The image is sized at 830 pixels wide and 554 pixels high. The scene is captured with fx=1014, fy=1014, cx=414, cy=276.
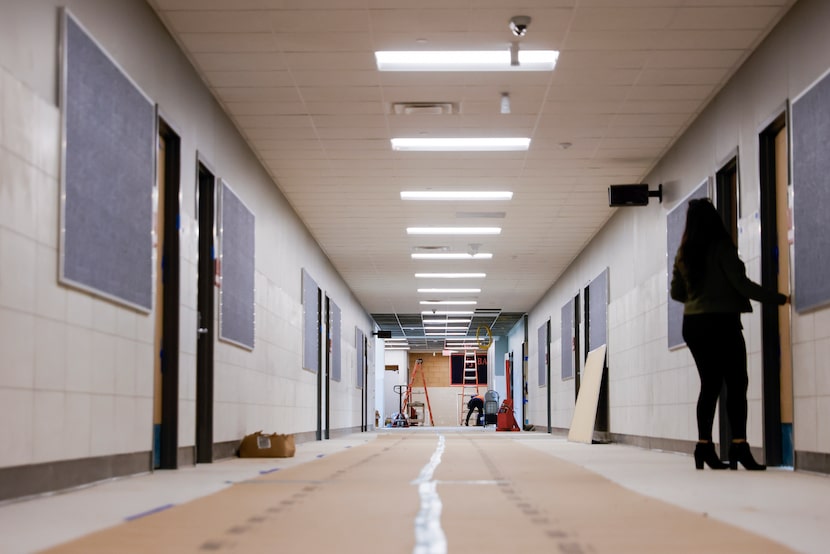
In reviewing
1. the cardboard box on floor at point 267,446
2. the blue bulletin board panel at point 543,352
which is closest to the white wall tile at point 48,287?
the cardboard box on floor at point 267,446

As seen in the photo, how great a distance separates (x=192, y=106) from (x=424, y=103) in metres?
1.94

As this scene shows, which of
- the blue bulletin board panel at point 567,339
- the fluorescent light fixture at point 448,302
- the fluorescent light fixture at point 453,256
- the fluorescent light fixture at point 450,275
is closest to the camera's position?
the fluorescent light fixture at point 453,256

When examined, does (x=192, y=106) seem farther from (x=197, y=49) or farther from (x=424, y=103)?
(x=424, y=103)

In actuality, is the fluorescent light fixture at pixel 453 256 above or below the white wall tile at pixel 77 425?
above

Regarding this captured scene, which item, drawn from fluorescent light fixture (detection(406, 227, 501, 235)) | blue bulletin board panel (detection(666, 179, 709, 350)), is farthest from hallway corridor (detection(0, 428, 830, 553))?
fluorescent light fixture (detection(406, 227, 501, 235))

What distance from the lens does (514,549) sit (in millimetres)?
2533

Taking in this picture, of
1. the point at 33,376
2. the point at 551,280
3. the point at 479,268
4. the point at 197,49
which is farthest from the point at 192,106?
the point at 551,280

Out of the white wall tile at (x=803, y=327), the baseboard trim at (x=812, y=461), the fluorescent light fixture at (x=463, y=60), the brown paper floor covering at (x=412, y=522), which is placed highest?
the fluorescent light fixture at (x=463, y=60)

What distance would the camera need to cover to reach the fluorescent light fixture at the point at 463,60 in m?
7.24

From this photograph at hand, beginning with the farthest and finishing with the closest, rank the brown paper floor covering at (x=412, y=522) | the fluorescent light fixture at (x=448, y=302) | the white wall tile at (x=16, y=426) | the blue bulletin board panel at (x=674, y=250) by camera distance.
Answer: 1. the fluorescent light fixture at (x=448, y=302)
2. the blue bulletin board panel at (x=674, y=250)
3. the white wall tile at (x=16, y=426)
4. the brown paper floor covering at (x=412, y=522)

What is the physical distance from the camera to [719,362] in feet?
19.6

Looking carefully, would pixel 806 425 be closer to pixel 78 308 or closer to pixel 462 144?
pixel 78 308

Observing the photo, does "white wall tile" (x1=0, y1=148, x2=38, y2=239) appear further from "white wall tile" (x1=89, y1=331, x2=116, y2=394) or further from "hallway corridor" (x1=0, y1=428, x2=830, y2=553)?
"hallway corridor" (x1=0, y1=428, x2=830, y2=553)

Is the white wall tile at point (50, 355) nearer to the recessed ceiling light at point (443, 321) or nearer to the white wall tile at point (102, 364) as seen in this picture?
the white wall tile at point (102, 364)
